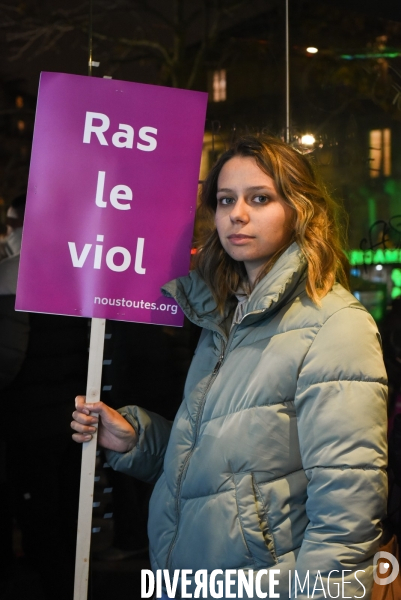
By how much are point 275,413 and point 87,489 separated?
0.75m

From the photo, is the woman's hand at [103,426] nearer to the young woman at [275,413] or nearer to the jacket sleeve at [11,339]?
the young woman at [275,413]

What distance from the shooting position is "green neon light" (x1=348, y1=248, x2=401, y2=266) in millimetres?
2957

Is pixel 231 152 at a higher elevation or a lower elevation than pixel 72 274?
higher

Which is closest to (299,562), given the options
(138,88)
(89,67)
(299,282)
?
(299,282)

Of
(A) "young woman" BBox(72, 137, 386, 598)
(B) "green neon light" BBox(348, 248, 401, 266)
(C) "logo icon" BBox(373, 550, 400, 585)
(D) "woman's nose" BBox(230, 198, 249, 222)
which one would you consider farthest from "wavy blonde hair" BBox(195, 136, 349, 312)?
(B) "green neon light" BBox(348, 248, 401, 266)

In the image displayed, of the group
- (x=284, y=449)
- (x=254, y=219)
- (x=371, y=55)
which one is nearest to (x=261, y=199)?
(x=254, y=219)

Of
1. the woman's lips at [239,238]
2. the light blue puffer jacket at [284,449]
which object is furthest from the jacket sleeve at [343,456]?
the woman's lips at [239,238]

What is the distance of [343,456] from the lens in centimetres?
152

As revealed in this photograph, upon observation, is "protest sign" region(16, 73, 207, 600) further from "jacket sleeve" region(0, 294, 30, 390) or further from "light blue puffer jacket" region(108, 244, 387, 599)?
"jacket sleeve" region(0, 294, 30, 390)

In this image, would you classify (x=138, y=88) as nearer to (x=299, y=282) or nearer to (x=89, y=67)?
(x=89, y=67)

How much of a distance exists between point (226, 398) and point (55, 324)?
112 cm

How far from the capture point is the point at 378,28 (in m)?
2.99

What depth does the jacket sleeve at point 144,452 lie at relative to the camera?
84.3 inches

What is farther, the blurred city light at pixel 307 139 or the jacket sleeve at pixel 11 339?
the blurred city light at pixel 307 139
